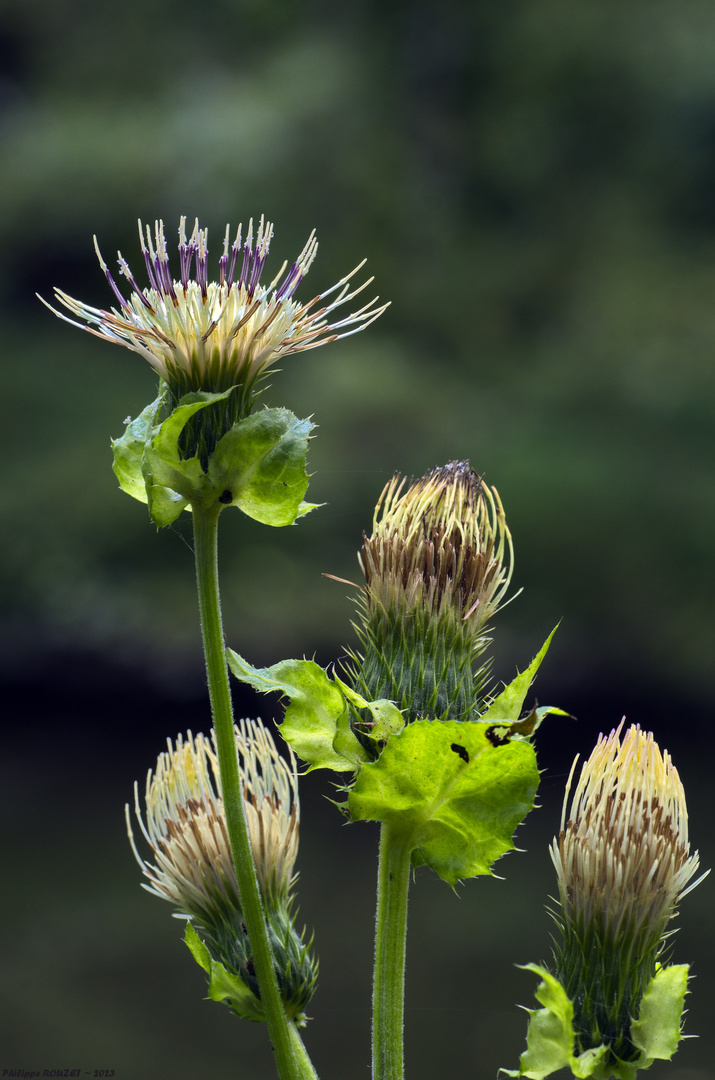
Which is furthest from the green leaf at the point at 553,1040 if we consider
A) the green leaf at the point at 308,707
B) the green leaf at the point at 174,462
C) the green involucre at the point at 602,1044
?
the green leaf at the point at 174,462

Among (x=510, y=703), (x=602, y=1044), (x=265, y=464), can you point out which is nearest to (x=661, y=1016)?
(x=602, y=1044)

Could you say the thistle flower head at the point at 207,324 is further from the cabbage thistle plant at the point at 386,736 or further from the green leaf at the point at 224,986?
the green leaf at the point at 224,986

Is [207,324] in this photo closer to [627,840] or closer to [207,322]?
[207,322]

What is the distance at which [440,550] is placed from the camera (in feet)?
1.30

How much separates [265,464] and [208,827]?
18 cm

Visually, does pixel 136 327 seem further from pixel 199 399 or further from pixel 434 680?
pixel 434 680

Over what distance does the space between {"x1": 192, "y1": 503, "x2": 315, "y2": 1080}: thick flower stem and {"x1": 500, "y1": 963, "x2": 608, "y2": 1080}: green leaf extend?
87mm

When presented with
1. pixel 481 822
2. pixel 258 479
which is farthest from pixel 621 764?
pixel 258 479

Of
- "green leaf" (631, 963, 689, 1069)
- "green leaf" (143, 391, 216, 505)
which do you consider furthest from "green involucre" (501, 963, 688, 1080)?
"green leaf" (143, 391, 216, 505)

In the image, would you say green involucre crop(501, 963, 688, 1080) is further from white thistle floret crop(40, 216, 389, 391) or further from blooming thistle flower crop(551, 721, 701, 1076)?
white thistle floret crop(40, 216, 389, 391)

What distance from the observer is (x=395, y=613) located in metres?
0.41

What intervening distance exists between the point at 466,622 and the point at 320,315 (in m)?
0.14

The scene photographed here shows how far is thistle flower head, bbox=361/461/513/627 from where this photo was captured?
0.40 m

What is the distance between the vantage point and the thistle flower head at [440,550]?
400mm
